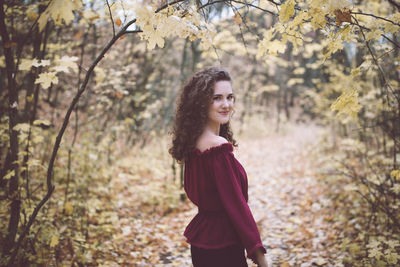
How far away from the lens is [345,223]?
434 cm

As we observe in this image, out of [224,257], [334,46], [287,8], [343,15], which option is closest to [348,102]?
[334,46]

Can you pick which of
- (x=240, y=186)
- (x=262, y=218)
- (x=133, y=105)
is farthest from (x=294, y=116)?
(x=240, y=186)

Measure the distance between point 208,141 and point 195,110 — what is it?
0.33 m

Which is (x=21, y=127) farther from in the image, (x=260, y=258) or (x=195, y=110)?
(x=260, y=258)

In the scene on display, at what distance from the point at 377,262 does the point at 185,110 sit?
2.67 m

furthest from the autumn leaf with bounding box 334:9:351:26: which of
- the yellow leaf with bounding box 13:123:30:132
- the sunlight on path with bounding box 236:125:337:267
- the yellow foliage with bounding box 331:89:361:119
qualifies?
the yellow leaf with bounding box 13:123:30:132

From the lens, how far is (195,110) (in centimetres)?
207

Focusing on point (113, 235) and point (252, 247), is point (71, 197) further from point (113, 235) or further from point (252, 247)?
point (252, 247)

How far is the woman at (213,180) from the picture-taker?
1.66 metres

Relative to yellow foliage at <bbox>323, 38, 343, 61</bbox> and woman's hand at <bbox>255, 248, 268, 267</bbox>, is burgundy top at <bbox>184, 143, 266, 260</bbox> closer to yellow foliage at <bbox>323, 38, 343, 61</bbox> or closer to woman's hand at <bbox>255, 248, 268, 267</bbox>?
woman's hand at <bbox>255, 248, 268, 267</bbox>

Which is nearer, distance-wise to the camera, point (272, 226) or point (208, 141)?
point (208, 141)

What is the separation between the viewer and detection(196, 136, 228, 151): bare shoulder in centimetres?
180

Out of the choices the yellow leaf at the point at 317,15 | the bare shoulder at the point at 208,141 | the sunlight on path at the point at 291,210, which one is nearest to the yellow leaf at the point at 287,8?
the yellow leaf at the point at 317,15

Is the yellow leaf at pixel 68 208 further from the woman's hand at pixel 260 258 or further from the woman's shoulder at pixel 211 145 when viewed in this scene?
the woman's hand at pixel 260 258
